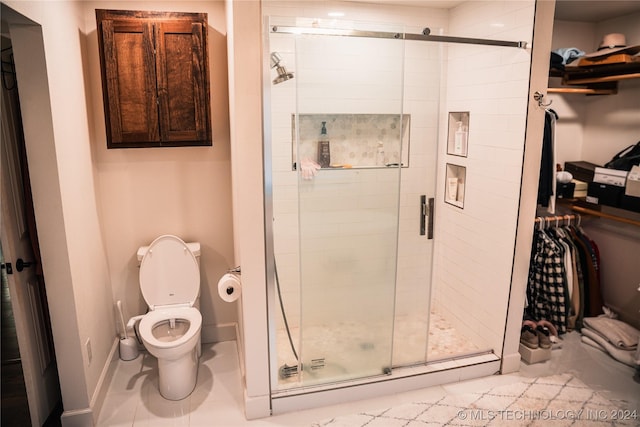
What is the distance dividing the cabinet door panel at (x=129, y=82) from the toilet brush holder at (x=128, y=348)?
1.36 meters

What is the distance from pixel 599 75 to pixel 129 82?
10.7 ft

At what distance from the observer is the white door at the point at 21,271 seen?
2107 mm

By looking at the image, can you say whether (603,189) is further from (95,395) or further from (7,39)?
(7,39)

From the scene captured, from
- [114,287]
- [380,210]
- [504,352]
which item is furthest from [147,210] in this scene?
[504,352]

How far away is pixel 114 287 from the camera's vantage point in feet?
10.3

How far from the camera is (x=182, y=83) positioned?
109 inches

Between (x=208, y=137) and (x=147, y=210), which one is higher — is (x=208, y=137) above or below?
above

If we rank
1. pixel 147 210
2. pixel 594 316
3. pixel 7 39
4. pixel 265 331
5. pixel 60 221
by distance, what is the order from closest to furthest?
pixel 60 221 < pixel 7 39 < pixel 265 331 < pixel 147 210 < pixel 594 316

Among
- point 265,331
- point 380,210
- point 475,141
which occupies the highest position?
point 475,141

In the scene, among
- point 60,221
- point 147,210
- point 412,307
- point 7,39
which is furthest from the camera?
point 147,210

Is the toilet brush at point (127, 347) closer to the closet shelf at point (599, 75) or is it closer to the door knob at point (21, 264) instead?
the door knob at point (21, 264)

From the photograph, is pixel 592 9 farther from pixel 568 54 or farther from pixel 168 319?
pixel 168 319

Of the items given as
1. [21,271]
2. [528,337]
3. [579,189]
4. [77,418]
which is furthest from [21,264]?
[579,189]

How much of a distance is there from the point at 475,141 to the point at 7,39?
2903mm
